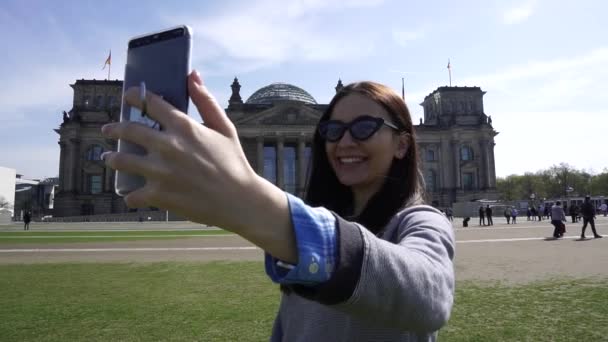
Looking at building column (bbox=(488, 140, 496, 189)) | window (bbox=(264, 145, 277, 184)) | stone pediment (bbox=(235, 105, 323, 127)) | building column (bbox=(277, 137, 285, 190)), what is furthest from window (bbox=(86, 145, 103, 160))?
building column (bbox=(488, 140, 496, 189))

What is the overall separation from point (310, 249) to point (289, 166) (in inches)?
2660

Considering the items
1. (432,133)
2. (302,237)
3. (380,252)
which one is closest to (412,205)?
(380,252)

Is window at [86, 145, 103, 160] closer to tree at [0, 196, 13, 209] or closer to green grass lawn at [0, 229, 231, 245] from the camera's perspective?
tree at [0, 196, 13, 209]

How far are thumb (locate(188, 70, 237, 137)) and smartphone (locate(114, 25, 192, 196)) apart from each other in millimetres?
42

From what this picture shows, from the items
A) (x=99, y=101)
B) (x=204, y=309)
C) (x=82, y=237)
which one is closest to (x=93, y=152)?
(x=99, y=101)

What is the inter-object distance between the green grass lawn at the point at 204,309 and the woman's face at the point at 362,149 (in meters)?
3.70

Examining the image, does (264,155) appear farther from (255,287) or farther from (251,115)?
(255,287)

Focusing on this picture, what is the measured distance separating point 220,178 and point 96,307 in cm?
659

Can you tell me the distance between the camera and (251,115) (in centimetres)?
6556

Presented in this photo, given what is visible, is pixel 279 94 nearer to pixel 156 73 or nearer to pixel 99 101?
pixel 99 101

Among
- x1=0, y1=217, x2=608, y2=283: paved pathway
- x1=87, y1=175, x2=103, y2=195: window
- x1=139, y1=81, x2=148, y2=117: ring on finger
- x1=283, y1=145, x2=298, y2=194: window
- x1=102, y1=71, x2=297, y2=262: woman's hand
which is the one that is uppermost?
x1=283, y1=145, x2=298, y2=194: window

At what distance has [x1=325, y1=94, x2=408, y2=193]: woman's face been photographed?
182cm

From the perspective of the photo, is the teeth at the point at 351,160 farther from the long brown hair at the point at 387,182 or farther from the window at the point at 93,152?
the window at the point at 93,152

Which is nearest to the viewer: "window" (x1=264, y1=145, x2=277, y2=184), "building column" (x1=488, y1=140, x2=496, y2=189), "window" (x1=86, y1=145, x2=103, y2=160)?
"window" (x1=264, y1=145, x2=277, y2=184)
